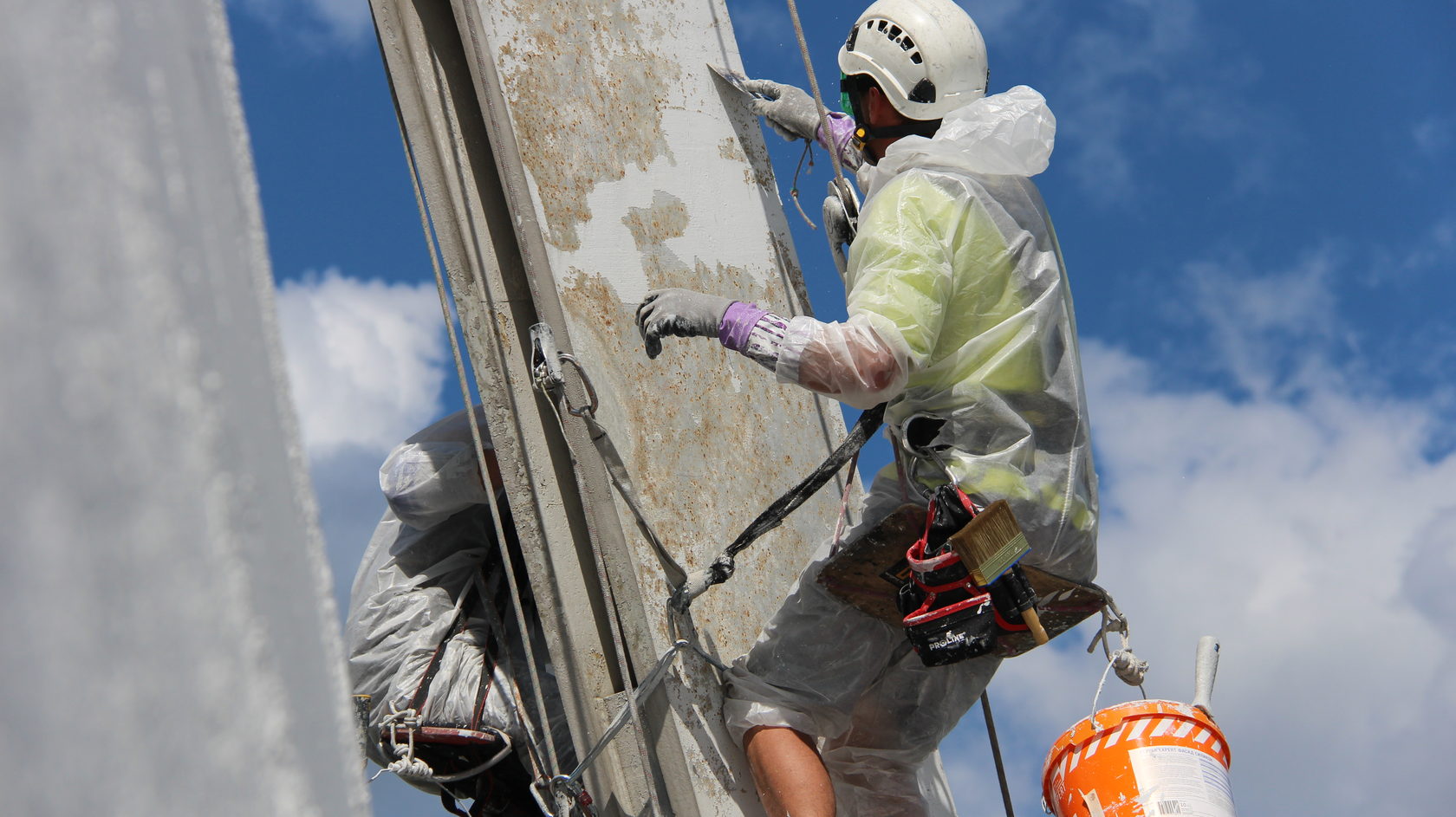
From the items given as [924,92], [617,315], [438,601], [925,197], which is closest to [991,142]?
[925,197]

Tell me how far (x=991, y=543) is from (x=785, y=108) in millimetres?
1739

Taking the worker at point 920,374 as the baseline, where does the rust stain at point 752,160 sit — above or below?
above

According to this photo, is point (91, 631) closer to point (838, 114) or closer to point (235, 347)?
point (235, 347)

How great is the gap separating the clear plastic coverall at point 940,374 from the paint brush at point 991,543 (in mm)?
126

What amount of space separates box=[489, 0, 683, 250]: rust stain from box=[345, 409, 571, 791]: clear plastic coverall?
0.66 metres

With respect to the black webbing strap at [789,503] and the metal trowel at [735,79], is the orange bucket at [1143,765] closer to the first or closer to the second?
the black webbing strap at [789,503]

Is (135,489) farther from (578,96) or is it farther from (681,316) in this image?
(578,96)

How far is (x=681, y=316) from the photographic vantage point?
2.47 m

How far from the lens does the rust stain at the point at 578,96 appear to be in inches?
119

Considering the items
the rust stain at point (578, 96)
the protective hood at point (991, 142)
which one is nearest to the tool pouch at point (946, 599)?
the protective hood at point (991, 142)

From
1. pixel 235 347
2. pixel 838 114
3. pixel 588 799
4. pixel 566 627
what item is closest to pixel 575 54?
pixel 838 114

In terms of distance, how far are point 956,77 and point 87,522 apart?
274cm

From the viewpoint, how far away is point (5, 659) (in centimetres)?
40

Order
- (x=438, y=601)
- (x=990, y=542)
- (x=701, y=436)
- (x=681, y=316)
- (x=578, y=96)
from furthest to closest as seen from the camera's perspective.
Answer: (x=438, y=601) → (x=578, y=96) → (x=701, y=436) → (x=681, y=316) → (x=990, y=542)
